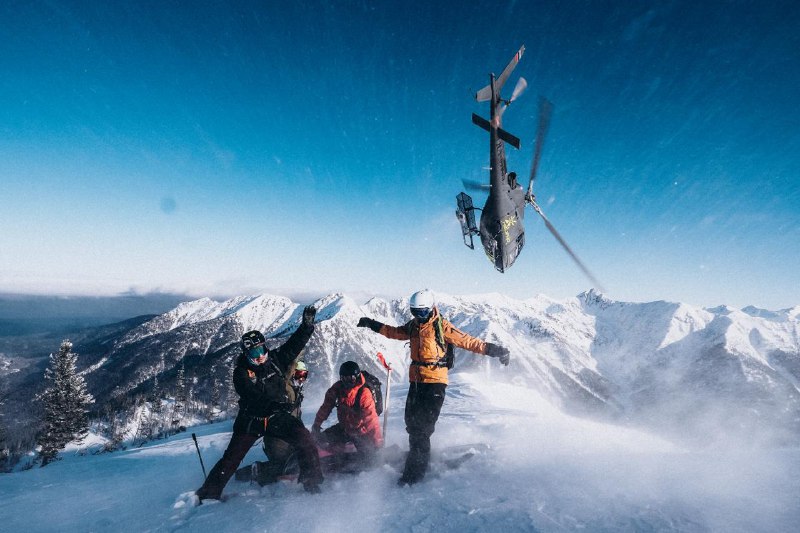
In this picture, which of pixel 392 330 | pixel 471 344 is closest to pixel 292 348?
pixel 392 330

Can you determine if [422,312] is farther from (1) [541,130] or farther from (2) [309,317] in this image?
(1) [541,130]

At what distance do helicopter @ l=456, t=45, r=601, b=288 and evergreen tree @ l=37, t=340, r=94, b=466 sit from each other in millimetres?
33092

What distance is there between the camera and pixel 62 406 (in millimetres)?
28719

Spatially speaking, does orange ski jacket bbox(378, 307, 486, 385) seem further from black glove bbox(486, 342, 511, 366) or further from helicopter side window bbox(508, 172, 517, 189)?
helicopter side window bbox(508, 172, 517, 189)

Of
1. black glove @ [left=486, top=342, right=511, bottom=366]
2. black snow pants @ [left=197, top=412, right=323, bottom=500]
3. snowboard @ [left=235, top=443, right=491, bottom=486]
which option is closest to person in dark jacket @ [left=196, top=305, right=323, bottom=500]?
black snow pants @ [left=197, top=412, right=323, bottom=500]

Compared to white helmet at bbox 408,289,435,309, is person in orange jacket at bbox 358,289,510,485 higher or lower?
lower

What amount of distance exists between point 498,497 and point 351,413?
349cm

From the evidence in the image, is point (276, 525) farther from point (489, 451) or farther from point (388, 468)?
point (489, 451)

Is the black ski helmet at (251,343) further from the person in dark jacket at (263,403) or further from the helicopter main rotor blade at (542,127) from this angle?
the helicopter main rotor blade at (542,127)

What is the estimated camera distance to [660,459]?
5719mm

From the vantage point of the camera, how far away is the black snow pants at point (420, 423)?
559 cm

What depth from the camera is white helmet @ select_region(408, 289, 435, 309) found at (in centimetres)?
659

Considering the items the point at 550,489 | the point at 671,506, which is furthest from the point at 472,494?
the point at 671,506

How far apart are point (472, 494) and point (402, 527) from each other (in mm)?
1241
